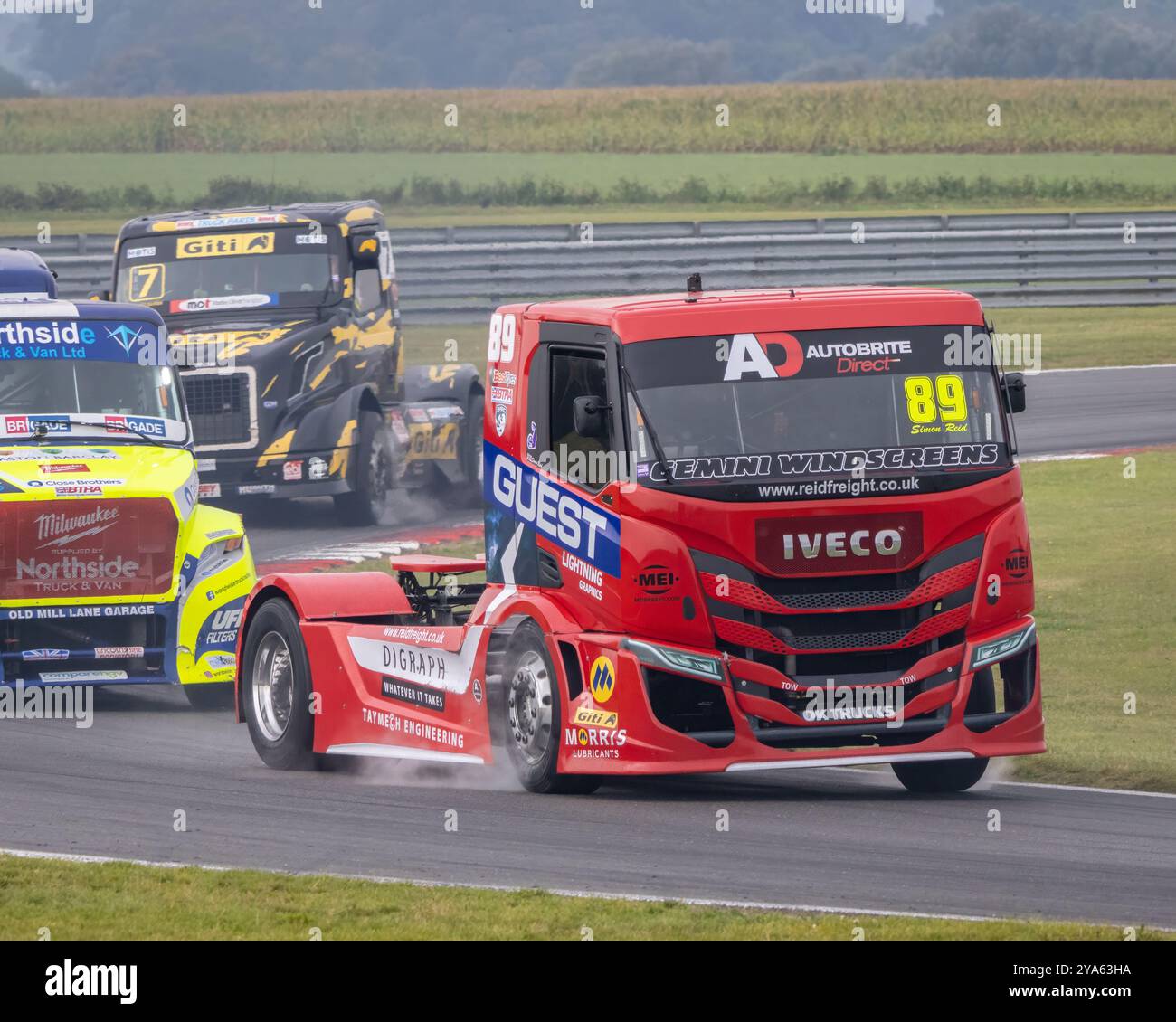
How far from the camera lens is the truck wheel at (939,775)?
1148 centimetres

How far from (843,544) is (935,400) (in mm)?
946

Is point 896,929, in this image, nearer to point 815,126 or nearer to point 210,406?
point 210,406

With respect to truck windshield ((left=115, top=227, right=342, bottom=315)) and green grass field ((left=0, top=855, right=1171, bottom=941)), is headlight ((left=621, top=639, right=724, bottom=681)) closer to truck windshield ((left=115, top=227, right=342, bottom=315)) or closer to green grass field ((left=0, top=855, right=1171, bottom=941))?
green grass field ((left=0, top=855, right=1171, bottom=941))

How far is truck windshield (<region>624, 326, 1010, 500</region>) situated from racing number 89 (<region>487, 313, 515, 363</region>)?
126cm

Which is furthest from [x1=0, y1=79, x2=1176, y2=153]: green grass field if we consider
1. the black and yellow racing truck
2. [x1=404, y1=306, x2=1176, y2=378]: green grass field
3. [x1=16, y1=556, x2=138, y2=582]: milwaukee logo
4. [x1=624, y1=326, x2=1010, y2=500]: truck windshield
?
[x1=624, y1=326, x2=1010, y2=500]: truck windshield

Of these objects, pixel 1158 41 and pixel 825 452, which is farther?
pixel 1158 41

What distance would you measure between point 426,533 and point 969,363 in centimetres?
1170

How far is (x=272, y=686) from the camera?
1281 cm

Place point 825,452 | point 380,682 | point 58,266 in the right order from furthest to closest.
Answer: point 58,266, point 380,682, point 825,452

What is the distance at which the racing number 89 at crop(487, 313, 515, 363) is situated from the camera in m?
11.6

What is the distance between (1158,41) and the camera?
11431 cm

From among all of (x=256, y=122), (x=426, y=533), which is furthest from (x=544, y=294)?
(x=256, y=122)

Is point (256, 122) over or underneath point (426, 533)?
over
